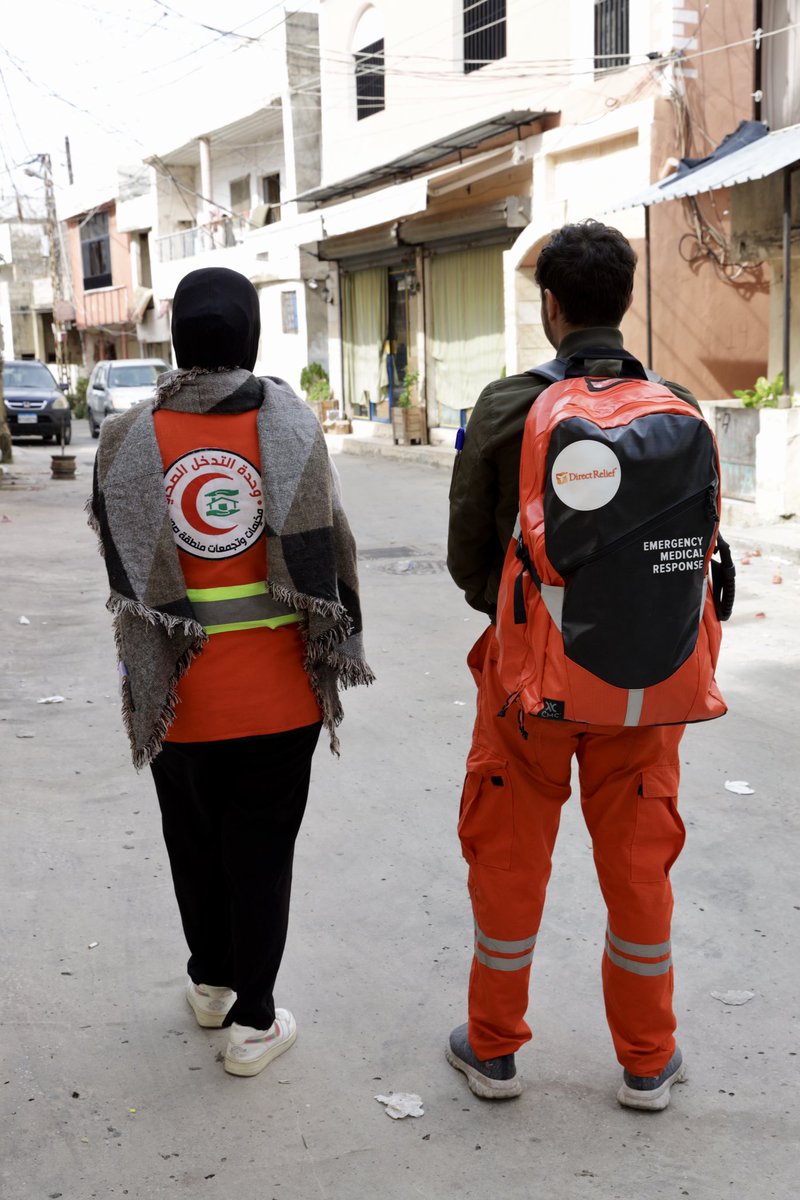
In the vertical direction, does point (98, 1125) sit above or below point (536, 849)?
below

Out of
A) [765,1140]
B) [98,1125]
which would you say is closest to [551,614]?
[765,1140]

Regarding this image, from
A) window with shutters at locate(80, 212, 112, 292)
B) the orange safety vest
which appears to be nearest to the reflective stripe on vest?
the orange safety vest

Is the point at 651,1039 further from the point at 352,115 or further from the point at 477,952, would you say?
the point at 352,115

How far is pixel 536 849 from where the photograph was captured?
2.67 m

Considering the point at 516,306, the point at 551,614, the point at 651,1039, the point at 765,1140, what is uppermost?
the point at 516,306

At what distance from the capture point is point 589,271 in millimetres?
2547

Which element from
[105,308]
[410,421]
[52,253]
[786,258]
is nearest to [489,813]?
[786,258]

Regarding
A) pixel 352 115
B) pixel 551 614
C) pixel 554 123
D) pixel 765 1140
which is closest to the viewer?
pixel 551 614

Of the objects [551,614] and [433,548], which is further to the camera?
[433,548]

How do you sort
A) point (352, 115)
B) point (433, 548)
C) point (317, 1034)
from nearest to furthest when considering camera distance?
point (317, 1034) → point (433, 548) → point (352, 115)

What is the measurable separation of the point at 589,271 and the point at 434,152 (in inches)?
642

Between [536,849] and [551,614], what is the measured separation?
56 centimetres

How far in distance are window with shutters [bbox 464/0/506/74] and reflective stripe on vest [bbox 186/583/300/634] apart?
15.9 meters

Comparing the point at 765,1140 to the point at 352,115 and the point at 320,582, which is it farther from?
the point at 352,115
